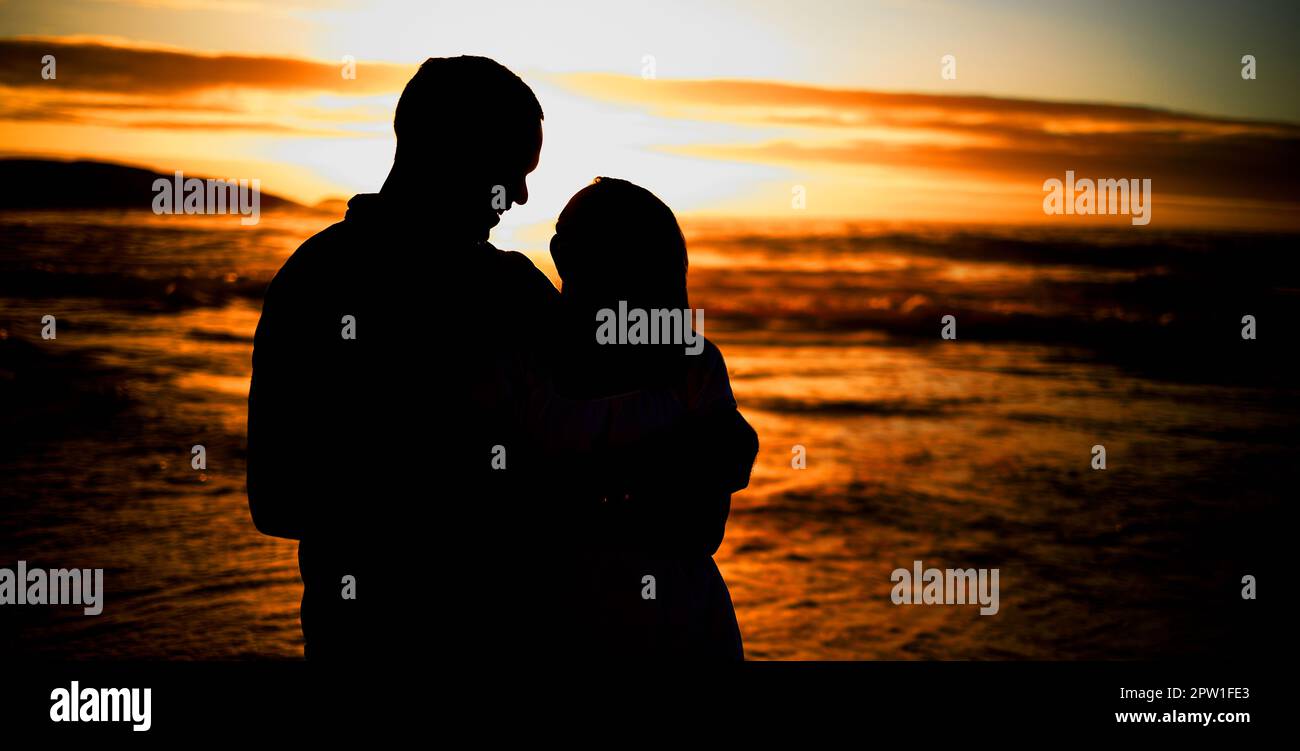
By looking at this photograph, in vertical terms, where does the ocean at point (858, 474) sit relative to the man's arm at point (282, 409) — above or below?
below

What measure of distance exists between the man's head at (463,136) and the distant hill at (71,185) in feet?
122

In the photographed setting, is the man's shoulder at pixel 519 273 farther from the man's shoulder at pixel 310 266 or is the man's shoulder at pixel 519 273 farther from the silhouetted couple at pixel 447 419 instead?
the man's shoulder at pixel 310 266

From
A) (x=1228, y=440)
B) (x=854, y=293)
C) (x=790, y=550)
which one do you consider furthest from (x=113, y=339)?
(x=854, y=293)

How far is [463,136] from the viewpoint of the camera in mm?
1847

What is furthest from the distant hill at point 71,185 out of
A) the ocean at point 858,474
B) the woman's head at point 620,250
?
the woman's head at point 620,250

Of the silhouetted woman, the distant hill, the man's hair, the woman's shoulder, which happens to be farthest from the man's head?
the distant hill

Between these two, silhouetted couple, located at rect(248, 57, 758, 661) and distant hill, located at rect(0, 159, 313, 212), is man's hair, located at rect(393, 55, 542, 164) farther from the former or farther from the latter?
distant hill, located at rect(0, 159, 313, 212)

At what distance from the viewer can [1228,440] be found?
10414 millimetres

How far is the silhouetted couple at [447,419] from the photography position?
69.5 inches

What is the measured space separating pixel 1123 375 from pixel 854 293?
962 centimetres

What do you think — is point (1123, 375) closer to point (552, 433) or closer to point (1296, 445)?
point (1296, 445)

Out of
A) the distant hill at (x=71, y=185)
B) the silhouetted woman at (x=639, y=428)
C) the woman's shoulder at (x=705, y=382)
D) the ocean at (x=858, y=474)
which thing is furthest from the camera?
the distant hill at (x=71, y=185)

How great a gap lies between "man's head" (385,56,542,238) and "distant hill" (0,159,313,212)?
37.0 metres

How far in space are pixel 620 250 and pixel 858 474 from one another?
685 cm
